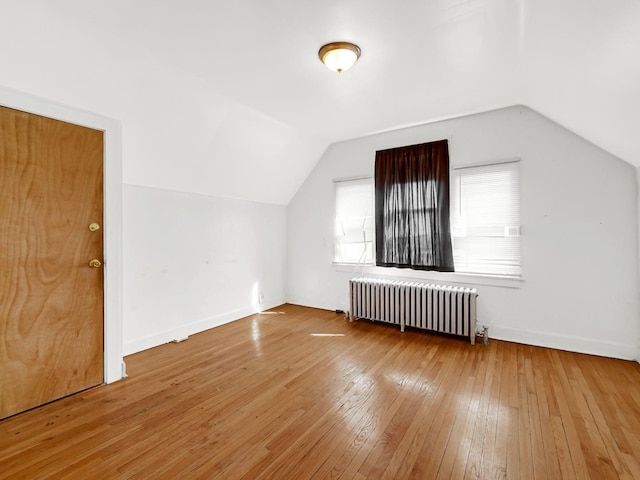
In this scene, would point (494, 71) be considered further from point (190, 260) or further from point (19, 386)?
point (19, 386)

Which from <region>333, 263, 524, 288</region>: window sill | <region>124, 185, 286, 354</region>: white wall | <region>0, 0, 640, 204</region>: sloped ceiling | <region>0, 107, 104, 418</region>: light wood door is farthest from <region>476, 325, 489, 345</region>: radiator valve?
<region>0, 107, 104, 418</region>: light wood door

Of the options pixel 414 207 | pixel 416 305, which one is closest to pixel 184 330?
pixel 416 305

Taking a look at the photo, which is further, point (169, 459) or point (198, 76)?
point (198, 76)

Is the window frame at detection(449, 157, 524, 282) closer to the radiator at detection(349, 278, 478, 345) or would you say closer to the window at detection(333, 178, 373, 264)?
the radiator at detection(349, 278, 478, 345)

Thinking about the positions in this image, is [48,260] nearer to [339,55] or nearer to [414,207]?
[339,55]

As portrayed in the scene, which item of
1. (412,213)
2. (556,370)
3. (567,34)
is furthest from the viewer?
(412,213)

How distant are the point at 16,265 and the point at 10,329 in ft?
1.46

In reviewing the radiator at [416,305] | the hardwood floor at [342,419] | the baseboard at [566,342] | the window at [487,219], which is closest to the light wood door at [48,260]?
the hardwood floor at [342,419]

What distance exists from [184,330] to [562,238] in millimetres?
4513

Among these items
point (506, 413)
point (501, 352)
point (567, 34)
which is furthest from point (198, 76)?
point (501, 352)

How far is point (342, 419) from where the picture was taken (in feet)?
6.64

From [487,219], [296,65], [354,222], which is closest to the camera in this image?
[296,65]

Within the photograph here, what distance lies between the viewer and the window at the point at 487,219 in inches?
137

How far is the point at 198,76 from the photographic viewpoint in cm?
261
